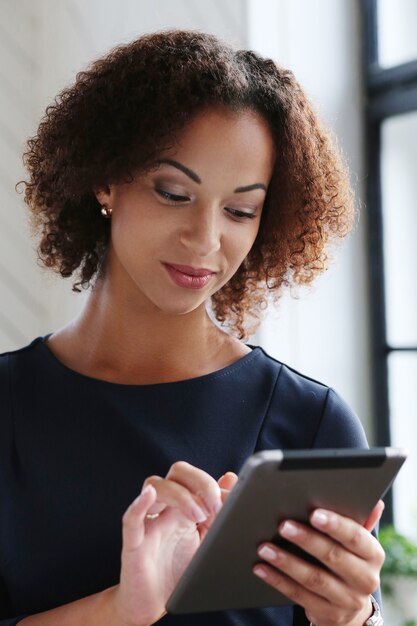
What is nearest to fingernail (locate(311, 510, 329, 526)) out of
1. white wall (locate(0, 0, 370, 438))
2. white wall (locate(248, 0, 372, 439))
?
white wall (locate(0, 0, 370, 438))

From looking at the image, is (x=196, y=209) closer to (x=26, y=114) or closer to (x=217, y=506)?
(x=217, y=506)

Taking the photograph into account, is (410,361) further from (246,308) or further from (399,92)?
(246,308)

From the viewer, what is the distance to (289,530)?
1091mm

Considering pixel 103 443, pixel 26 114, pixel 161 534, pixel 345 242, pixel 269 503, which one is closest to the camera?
pixel 269 503

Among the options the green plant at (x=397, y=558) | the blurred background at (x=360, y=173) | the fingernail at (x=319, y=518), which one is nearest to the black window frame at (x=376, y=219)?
the blurred background at (x=360, y=173)

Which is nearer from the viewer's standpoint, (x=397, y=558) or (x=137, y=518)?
(x=137, y=518)

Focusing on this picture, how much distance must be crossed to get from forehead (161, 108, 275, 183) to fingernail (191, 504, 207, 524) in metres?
0.44

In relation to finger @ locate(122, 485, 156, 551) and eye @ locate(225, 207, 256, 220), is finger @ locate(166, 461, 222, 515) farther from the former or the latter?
eye @ locate(225, 207, 256, 220)

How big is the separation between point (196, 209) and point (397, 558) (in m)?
1.69

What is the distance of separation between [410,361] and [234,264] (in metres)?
1.64

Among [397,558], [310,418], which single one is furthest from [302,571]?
[397,558]

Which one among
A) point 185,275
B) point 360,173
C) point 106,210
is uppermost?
point 360,173

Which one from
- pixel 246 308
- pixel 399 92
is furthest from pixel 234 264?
pixel 399 92

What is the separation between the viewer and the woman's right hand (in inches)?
44.3
